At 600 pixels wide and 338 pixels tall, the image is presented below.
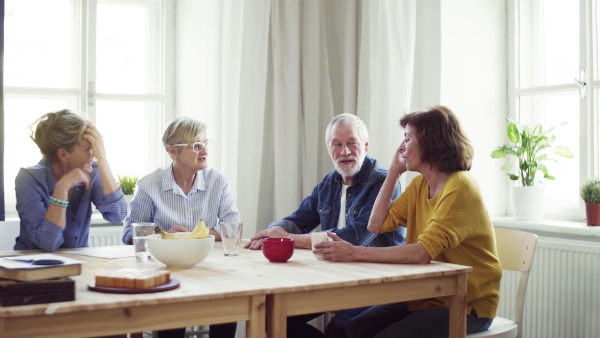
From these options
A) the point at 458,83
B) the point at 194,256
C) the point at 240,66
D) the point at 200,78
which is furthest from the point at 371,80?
the point at 194,256

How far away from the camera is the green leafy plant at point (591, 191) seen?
2895 millimetres

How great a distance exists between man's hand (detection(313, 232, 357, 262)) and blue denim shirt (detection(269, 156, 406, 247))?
0.48 meters

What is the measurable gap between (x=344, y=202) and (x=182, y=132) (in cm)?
78

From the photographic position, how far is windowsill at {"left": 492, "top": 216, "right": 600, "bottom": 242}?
9.36ft

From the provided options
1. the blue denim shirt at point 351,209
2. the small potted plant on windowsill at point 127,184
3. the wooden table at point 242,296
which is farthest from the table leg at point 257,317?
the small potted plant on windowsill at point 127,184

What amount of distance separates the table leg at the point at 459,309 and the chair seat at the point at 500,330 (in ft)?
0.56

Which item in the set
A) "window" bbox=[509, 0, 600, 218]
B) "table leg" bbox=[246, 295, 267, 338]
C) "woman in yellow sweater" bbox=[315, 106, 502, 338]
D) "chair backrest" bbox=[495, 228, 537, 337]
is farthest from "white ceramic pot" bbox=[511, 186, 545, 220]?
"table leg" bbox=[246, 295, 267, 338]

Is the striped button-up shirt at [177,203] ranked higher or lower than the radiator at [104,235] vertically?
higher

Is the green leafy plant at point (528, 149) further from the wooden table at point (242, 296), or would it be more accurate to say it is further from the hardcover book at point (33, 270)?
the hardcover book at point (33, 270)

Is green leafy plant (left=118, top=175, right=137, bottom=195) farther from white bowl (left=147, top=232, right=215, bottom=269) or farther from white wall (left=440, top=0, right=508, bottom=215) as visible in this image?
white bowl (left=147, top=232, right=215, bottom=269)

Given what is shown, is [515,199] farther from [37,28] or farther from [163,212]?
[37,28]

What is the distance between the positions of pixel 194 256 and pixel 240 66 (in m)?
1.81

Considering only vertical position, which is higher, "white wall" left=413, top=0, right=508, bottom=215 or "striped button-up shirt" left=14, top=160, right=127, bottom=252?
"white wall" left=413, top=0, right=508, bottom=215

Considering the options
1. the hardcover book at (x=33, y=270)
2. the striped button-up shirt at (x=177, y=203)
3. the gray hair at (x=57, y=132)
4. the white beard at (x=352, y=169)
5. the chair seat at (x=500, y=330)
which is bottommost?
the chair seat at (x=500, y=330)
